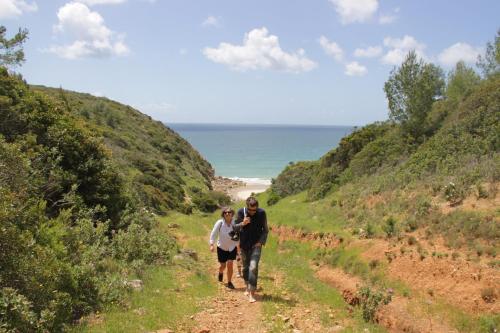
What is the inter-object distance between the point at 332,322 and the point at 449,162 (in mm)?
13028

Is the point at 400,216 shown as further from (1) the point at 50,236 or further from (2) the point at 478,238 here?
(1) the point at 50,236

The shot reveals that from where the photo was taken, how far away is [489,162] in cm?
1570

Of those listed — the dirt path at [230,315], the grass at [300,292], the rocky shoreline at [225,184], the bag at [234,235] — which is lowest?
the rocky shoreline at [225,184]

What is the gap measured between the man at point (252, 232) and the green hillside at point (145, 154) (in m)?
13.4

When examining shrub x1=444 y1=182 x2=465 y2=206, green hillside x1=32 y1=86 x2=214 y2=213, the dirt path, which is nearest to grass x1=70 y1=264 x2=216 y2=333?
the dirt path

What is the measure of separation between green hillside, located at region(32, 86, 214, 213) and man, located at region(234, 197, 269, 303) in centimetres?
1345

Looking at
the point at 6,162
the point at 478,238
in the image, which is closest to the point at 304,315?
the point at 478,238

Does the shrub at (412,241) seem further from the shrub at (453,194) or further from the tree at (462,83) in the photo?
the tree at (462,83)

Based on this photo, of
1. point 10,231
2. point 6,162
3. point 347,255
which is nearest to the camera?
point 10,231

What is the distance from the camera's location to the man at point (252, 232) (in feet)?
33.2

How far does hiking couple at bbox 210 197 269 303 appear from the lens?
10.1 m

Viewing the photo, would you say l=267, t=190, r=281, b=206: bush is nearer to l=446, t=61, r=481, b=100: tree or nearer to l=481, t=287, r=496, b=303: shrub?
l=446, t=61, r=481, b=100: tree

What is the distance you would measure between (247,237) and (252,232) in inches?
8.0

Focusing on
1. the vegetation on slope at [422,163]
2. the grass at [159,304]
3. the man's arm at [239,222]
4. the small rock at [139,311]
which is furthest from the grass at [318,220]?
the small rock at [139,311]
